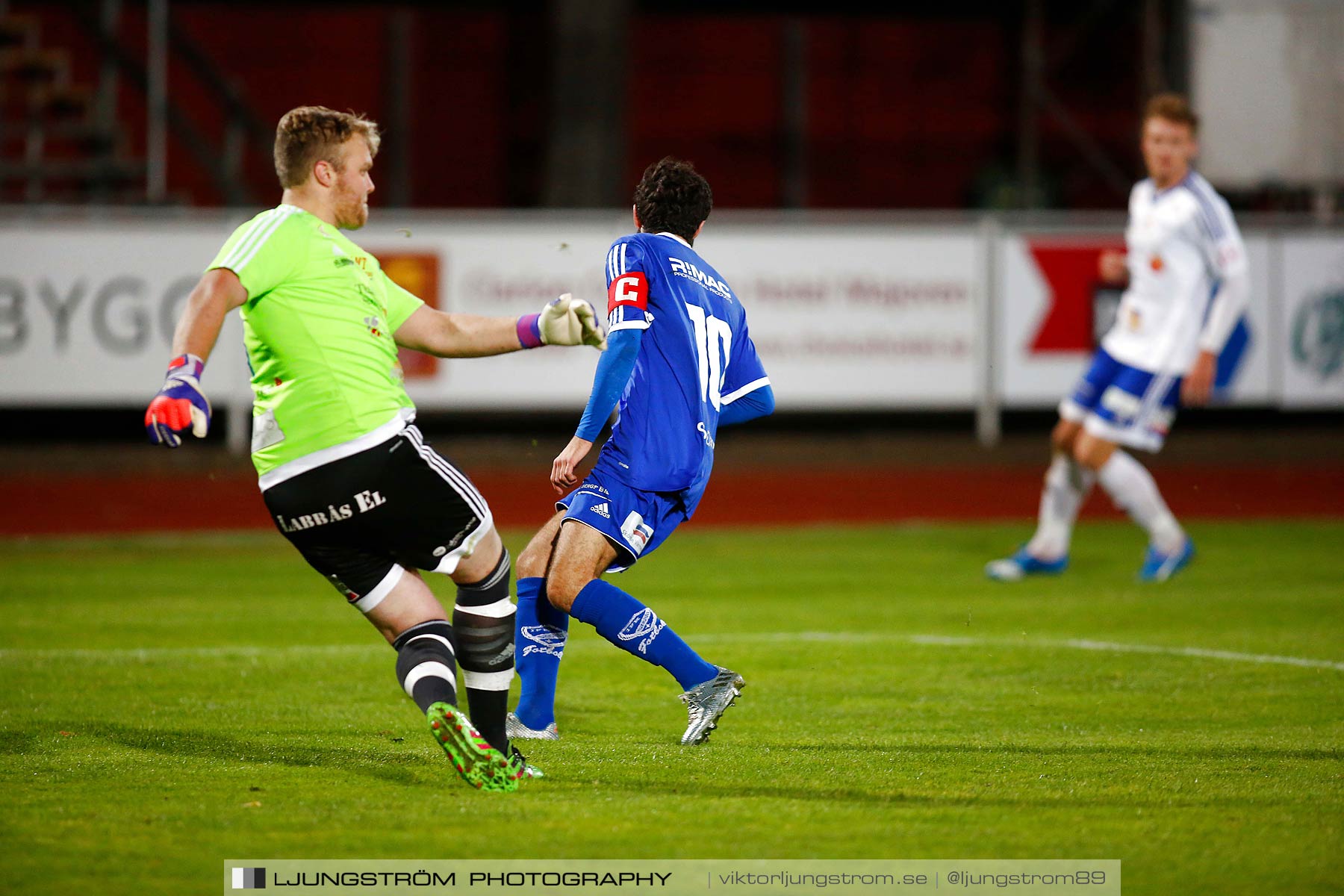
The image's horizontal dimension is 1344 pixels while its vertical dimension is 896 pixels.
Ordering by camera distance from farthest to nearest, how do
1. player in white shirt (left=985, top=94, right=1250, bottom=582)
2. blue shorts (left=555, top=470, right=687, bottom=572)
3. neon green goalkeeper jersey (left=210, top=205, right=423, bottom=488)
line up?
player in white shirt (left=985, top=94, right=1250, bottom=582) < blue shorts (left=555, top=470, right=687, bottom=572) < neon green goalkeeper jersey (left=210, top=205, right=423, bottom=488)

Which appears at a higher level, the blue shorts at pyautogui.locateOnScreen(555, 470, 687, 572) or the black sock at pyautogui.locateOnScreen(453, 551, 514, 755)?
the blue shorts at pyautogui.locateOnScreen(555, 470, 687, 572)

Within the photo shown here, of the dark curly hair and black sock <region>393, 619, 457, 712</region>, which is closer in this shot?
black sock <region>393, 619, 457, 712</region>

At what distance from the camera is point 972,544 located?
11.2 meters

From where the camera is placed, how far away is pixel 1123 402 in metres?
9.41

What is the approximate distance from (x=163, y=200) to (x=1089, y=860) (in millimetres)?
15509

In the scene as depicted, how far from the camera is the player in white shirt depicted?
30.3ft

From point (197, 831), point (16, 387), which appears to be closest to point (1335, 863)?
point (197, 831)

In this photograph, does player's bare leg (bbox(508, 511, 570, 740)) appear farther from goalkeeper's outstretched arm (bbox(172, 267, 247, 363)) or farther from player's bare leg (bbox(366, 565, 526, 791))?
goalkeeper's outstretched arm (bbox(172, 267, 247, 363))

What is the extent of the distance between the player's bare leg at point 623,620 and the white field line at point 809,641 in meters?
2.23

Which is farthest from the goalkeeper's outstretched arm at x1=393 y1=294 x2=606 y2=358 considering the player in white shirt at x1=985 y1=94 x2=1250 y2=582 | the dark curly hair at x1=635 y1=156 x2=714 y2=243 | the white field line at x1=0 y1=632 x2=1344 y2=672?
the player in white shirt at x1=985 y1=94 x2=1250 y2=582

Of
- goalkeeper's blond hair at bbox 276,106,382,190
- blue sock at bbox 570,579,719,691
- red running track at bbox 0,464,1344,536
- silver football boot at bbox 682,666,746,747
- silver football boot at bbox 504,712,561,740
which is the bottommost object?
red running track at bbox 0,464,1344,536

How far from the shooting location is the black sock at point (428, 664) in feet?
14.7

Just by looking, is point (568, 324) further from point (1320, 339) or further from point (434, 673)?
point (1320, 339)

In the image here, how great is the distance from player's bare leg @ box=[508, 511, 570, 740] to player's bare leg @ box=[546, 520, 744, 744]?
11 centimetres
